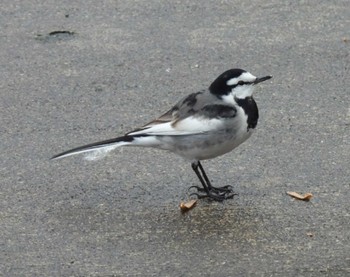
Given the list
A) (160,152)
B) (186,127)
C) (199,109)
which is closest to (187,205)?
(186,127)

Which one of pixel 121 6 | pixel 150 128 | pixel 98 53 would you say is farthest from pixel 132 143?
pixel 121 6

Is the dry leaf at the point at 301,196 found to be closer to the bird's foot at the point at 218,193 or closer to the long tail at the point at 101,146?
the bird's foot at the point at 218,193

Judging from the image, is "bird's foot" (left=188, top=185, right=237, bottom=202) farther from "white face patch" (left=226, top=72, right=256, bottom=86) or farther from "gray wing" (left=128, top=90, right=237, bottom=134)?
"white face patch" (left=226, top=72, right=256, bottom=86)

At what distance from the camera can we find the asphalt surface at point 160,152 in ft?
17.6

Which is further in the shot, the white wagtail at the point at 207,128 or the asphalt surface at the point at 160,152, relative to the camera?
the white wagtail at the point at 207,128

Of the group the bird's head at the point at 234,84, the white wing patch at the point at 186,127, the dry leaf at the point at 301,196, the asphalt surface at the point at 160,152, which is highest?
the bird's head at the point at 234,84

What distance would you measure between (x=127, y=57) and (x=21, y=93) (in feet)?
2.96

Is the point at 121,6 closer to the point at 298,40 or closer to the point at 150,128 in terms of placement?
the point at 298,40

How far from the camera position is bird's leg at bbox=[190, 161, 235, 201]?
591 cm

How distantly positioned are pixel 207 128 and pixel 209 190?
365 mm

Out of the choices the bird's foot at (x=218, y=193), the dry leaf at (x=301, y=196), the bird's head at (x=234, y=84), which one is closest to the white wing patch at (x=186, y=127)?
the bird's head at (x=234, y=84)

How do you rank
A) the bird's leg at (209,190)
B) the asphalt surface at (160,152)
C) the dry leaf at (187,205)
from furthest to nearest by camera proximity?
the bird's leg at (209,190)
the dry leaf at (187,205)
the asphalt surface at (160,152)

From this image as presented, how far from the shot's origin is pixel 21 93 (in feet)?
23.9

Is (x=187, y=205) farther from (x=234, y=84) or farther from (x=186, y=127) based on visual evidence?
(x=234, y=84)
